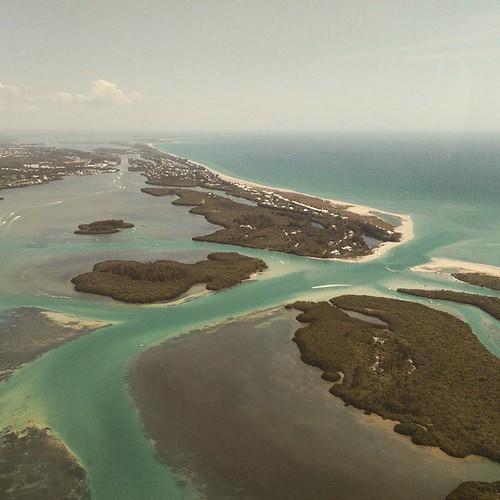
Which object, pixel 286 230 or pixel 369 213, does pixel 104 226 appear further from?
pixel 369 213

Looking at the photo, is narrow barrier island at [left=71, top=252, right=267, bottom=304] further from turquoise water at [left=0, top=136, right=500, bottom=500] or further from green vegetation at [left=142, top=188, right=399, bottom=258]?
green vegetation at [left=142, top=188, right=399, bottom=258]

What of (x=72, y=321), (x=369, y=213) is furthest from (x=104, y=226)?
(x=369, y=213)

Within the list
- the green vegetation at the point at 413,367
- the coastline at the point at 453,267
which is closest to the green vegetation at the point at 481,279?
the coastline at the point at 453,267

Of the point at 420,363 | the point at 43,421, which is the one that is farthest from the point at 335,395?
the point at 43,421

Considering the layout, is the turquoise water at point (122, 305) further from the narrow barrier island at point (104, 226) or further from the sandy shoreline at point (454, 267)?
the narrow barrier island at point (104, 226)

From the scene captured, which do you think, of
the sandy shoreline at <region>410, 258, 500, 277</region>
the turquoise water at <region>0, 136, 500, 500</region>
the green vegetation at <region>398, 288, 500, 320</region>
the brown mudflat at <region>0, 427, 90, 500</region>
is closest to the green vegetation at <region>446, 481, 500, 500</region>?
the turquoise water at <region>0, 136, 500, 500</region>

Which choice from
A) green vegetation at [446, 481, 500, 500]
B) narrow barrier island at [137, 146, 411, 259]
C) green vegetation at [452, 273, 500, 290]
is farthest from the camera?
narrow barrier island at [137, 146, 411, 259]
